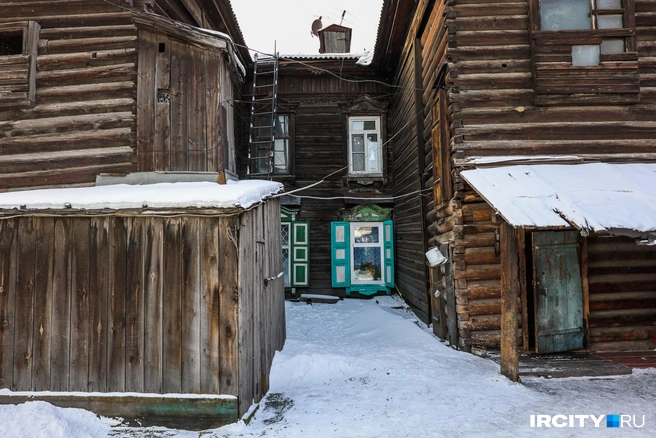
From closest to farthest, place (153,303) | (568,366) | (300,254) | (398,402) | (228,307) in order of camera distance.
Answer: (228,307)
(153,303)
(398,402)
(568,366)
(300,254)

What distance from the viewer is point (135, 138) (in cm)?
662

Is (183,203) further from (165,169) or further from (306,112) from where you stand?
(306,112)

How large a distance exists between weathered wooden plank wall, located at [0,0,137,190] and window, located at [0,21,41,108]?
4.8 inches

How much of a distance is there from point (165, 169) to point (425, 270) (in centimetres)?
624

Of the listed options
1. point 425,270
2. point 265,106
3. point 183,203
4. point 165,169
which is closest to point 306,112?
point 265,106

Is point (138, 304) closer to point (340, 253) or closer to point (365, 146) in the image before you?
point (340, 253)

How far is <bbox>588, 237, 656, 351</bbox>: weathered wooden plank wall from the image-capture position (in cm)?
721

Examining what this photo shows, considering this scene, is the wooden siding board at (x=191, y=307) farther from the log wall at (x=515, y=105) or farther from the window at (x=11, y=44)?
the window at (x=11, y=44)

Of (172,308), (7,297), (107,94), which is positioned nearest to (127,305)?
(172,308)

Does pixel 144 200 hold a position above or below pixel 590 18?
below

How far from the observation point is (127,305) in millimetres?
4891

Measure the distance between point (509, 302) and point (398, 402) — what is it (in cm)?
213

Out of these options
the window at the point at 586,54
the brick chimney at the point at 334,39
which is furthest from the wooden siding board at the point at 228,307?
the brick chimney at the point at 334,39

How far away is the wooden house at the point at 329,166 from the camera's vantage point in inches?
518
